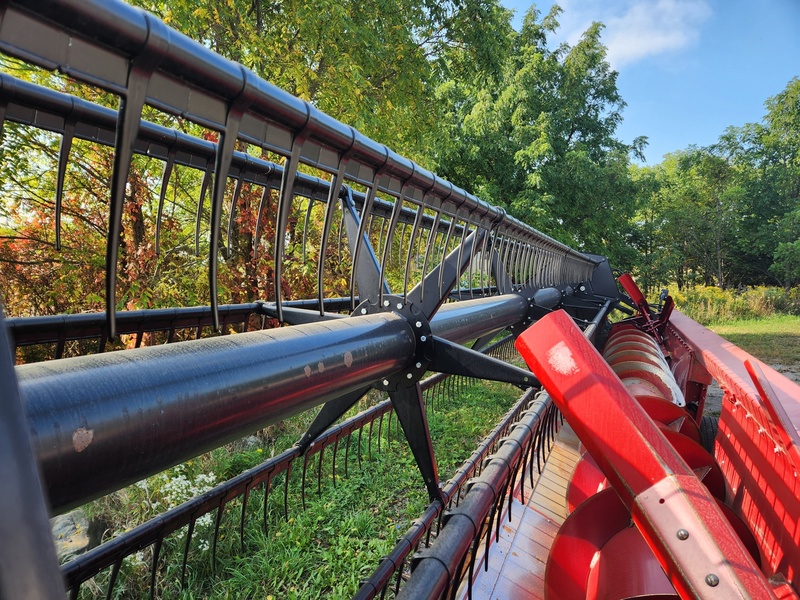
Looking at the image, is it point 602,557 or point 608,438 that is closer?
point 608,438

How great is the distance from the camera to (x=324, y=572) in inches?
116

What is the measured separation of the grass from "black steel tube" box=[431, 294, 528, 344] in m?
1.59

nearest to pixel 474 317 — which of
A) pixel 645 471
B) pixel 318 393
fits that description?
pixel 318 393

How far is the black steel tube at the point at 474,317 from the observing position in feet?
7.13

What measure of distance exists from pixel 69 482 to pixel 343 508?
3108mm

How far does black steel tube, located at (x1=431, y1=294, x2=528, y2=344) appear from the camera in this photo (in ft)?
7.13

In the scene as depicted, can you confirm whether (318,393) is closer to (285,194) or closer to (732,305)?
(285,194)

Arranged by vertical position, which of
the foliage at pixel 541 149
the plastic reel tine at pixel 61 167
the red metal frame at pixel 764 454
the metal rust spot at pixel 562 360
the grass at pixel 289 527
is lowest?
the grass at pixel 289 527

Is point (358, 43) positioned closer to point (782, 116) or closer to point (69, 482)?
point (69, 482)

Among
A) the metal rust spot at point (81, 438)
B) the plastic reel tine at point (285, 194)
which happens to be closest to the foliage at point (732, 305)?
the plastic reel tine at point (285, 194)

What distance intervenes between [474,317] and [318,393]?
143 cm

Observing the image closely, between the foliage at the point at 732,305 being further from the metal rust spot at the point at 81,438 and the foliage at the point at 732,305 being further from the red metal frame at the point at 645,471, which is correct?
the metal rust spot at the point at 81,438

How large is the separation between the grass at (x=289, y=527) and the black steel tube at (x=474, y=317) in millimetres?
1587

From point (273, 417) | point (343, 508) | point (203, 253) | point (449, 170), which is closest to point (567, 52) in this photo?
point (449, 170)
